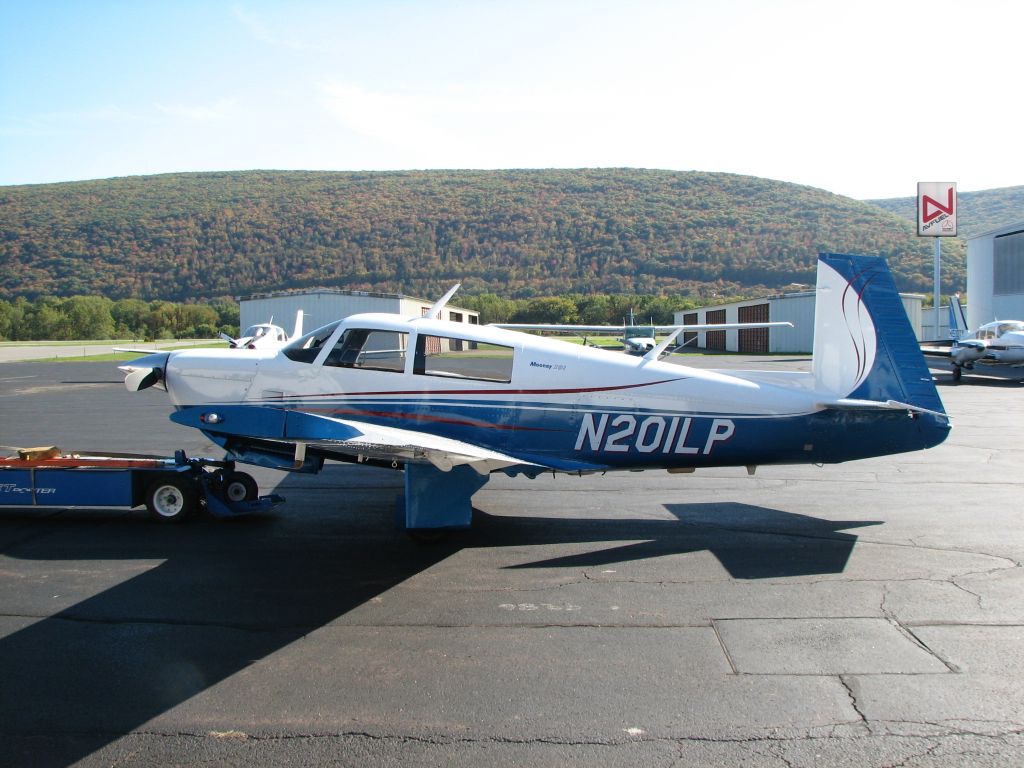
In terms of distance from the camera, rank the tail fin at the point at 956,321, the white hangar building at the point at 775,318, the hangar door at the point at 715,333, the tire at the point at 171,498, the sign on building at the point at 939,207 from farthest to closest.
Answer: the hangar door at the point at 715,333 < the white hangar building at the point at 775,318 < the sign on building at the point at 939,207 < the tail fin at the point at 956,321 < the tire at the point at 171,498

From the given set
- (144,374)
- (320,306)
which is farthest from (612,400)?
(320,306)

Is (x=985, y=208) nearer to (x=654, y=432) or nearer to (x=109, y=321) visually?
(x=109, y=321)

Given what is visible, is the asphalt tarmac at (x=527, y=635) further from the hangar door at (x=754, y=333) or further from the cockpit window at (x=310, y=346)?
the hangar door at (x=754, y=333)

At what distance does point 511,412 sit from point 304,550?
2.48 meters

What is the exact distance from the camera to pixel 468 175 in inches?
5773

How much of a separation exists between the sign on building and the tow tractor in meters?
43.6

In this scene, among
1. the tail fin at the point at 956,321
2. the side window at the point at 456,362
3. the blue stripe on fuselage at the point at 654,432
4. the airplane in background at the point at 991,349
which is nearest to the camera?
the blue stripe on fuselage at the point at 654,432

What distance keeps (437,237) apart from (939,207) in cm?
7525

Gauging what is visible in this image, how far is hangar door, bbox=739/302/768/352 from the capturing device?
60.2 m

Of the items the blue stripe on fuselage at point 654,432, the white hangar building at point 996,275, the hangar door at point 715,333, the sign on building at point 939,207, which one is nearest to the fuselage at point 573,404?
the blue stripe on fuselage at point 654,432

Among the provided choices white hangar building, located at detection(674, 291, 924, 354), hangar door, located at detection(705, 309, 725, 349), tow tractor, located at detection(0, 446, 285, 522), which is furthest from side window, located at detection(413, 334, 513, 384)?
hangar door, located at detection(705, 309, 725, 349)

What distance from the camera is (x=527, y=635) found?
5215 millimetres

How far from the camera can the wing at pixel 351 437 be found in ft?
20.9

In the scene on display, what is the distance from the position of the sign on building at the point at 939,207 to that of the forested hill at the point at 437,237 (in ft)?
180
